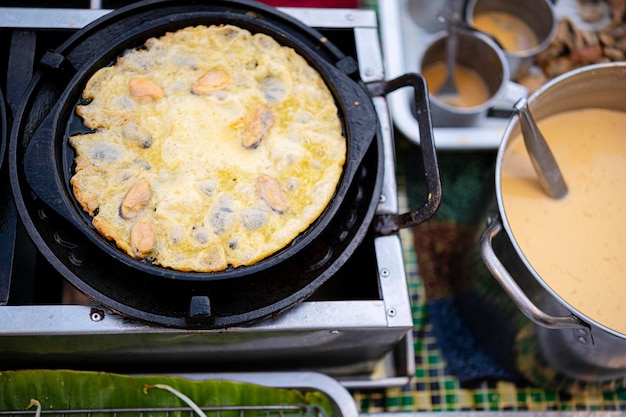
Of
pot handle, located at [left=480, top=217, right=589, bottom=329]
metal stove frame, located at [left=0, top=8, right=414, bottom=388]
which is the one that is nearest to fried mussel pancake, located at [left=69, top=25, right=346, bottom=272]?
metal stove frame, located at [left=0, top=8, right=414, bottom=388]

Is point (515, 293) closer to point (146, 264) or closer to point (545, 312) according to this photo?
point (545, 312)

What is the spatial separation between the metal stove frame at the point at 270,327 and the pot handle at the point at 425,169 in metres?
0.04

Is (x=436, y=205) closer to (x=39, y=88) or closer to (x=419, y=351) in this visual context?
(x=419, y=351)

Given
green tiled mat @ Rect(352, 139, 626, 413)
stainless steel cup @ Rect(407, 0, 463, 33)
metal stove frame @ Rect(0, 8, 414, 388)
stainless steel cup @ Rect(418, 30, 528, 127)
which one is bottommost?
green tiled mat @ Rect(352, 139, 626, 413)

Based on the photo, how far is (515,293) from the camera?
5.17ft

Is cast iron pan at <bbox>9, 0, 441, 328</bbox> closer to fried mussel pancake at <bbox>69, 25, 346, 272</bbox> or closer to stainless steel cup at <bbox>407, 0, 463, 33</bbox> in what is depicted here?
fried mussel pancake at <bbox>69, 25, 346, 272</bbox>

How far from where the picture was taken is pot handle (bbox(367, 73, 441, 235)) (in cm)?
160

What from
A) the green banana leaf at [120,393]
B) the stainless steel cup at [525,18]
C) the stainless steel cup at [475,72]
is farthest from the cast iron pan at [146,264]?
the stainless steel cup at [525,18]

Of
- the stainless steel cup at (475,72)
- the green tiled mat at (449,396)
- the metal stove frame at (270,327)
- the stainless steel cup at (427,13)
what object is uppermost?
the stainless steel cup at (427,13)

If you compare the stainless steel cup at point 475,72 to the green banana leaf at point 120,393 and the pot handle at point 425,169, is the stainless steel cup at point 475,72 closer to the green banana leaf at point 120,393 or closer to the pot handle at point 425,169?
Answer: the pot handle at point 425,169

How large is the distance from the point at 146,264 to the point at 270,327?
1.13 feet

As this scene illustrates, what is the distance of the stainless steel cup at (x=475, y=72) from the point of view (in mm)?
2344

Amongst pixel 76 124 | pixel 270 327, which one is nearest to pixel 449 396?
pixel 270 327

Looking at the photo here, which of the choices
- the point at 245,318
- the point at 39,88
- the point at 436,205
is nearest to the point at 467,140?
the point at 436,205
